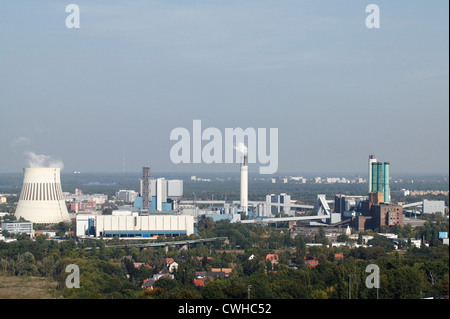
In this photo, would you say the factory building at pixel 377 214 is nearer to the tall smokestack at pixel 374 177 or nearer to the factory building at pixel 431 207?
the tall smokestack at pixel 374 177

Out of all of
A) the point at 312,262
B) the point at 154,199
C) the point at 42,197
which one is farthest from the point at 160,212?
the point at 312,262

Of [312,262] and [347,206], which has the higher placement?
[347,206]

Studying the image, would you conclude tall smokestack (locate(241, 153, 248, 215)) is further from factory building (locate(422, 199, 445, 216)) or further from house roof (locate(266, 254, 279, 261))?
house roof (locate(266, 254, 279, 261))

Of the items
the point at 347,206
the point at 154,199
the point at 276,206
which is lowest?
the point at 276,206

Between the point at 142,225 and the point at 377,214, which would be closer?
the point at 142,225

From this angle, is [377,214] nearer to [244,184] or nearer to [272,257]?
[244,184]
